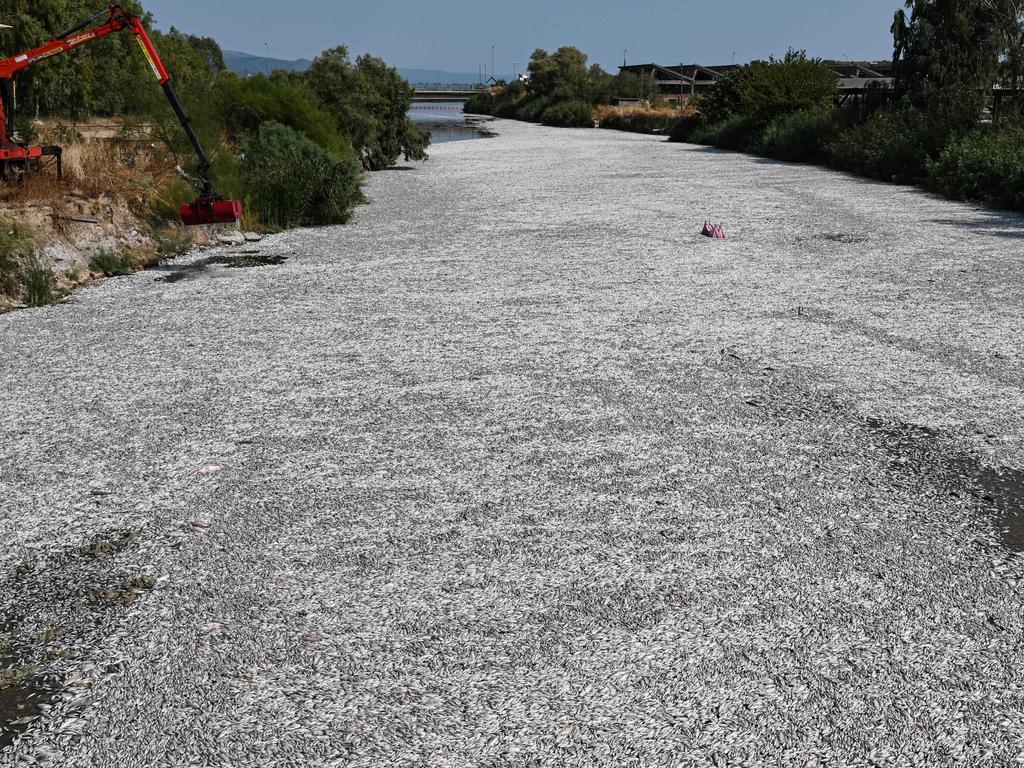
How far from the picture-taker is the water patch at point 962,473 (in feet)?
12.6

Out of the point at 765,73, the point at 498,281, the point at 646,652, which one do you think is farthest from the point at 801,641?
the point at 765,73

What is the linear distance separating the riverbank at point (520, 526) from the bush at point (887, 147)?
10.6 metres

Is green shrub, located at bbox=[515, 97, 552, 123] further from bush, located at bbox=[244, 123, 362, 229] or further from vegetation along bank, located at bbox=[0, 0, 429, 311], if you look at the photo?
bush, located at bbox=[244, 123, 362, 229]

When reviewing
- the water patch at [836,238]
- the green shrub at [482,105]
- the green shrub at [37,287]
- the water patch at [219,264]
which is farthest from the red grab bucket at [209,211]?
the green shrub at [482,105]

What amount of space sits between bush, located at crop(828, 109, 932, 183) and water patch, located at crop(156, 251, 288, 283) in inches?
479

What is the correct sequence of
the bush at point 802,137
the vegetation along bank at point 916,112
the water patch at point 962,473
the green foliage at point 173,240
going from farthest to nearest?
the bush at point 802,137 < the vegetation along bank at point 916,112 < the green foliage at point 173,240 < the water patch at point 962,473

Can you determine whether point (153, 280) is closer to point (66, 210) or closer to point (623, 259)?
point (66, 210)

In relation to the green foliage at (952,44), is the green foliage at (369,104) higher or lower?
lower

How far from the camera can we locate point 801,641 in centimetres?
300

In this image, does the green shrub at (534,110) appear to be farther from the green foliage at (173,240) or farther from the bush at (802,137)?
the green foliage at (173,240)

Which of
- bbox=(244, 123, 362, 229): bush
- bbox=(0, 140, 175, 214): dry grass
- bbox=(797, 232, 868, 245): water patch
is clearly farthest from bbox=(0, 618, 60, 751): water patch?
bbox=(244, 123, 362, 229): bush

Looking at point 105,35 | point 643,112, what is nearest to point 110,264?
point 105,35

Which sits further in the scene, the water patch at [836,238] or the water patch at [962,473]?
the water patch at [836,238]

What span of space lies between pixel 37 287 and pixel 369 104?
14.4 metres
